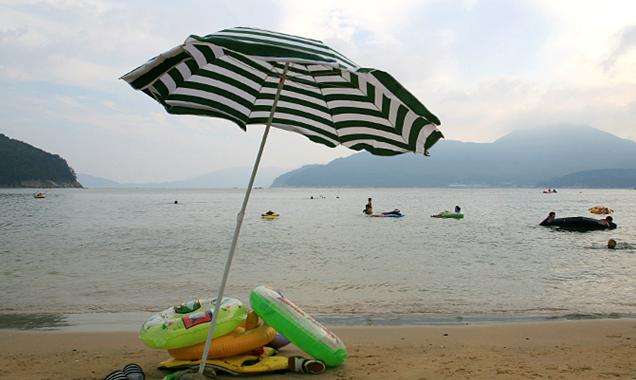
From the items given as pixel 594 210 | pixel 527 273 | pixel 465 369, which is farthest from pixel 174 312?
pixel 594 210

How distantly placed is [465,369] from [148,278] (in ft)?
35.1

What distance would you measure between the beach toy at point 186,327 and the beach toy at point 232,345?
12 centimetres

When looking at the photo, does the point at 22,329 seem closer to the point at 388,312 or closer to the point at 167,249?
the point at 388,312

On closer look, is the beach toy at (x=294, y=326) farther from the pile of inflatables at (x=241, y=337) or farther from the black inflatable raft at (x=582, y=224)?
the black inflatable raft at (x=582, y=224)

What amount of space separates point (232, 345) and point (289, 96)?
292 centimetres

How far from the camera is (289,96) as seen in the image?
486 centimetres

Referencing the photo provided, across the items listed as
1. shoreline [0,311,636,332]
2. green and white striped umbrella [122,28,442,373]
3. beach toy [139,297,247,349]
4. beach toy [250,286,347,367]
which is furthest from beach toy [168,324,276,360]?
shoreline [0,311,636,332]

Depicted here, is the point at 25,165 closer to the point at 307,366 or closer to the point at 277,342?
the point at 277,342

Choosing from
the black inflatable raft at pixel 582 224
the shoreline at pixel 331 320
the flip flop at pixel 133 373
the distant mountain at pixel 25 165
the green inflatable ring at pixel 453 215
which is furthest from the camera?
the distant mountain at pixel 25 165

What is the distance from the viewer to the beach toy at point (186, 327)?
5504 mm

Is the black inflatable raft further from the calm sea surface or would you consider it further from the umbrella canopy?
the umbrella canopy

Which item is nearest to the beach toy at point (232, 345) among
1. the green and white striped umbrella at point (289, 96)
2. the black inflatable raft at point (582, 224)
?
the green and white striped umbrella at point (289, 96)

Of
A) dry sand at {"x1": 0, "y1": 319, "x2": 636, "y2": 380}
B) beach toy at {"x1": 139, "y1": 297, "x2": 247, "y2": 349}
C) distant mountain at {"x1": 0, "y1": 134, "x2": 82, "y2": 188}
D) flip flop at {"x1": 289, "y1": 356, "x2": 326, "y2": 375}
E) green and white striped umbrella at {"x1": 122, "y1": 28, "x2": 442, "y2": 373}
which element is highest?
distant mountain at {"x1": 0, "y1": 134, "x2": 82, "y2": 188}

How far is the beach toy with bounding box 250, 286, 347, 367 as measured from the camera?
571 centimetres
